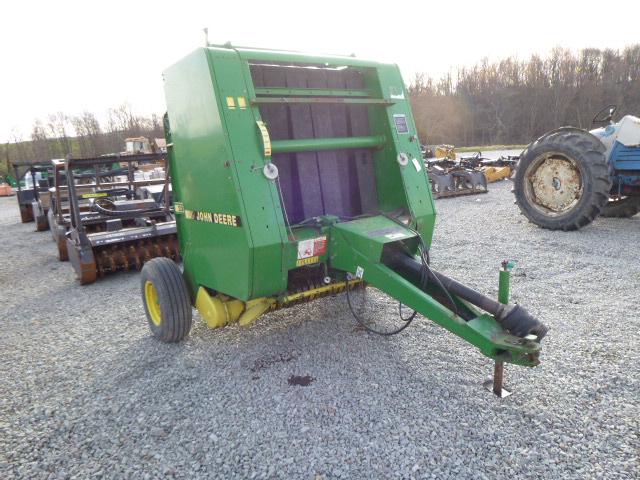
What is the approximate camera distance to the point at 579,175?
6168mm

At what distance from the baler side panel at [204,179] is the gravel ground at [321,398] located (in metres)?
0.63

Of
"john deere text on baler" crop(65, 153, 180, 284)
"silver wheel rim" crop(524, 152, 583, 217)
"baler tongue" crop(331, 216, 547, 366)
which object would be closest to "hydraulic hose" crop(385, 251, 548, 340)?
"baler tongue" crop(331, 216, 547, 366)

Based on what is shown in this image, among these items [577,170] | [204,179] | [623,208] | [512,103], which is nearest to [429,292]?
[204,179]

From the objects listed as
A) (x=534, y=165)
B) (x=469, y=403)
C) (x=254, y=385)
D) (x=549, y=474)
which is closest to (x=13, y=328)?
(x=254, y=385)

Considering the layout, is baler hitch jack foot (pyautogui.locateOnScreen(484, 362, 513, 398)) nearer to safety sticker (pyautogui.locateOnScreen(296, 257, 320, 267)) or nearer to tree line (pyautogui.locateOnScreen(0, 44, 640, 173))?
safety sticker (pyautogui.locateOnScreen(296, 257, 320, 267))

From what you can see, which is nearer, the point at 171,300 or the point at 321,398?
the point at 321,398

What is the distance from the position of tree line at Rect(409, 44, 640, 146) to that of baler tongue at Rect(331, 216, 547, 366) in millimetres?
34975

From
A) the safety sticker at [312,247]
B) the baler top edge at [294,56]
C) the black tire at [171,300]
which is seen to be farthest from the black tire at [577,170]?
the black tire at [171,300]

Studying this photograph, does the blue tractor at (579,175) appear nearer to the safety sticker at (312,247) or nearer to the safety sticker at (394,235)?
the safety sticker at (394,235)

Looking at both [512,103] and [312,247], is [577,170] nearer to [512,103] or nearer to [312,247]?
[312,247]

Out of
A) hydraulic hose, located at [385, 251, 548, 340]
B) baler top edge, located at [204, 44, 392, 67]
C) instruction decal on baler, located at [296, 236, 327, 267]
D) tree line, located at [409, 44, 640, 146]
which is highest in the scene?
tree line, located at [409, 44, 640, 146]

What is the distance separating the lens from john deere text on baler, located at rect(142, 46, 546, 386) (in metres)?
2.58

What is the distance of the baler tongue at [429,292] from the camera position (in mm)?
2150

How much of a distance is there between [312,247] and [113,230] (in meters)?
4.40
